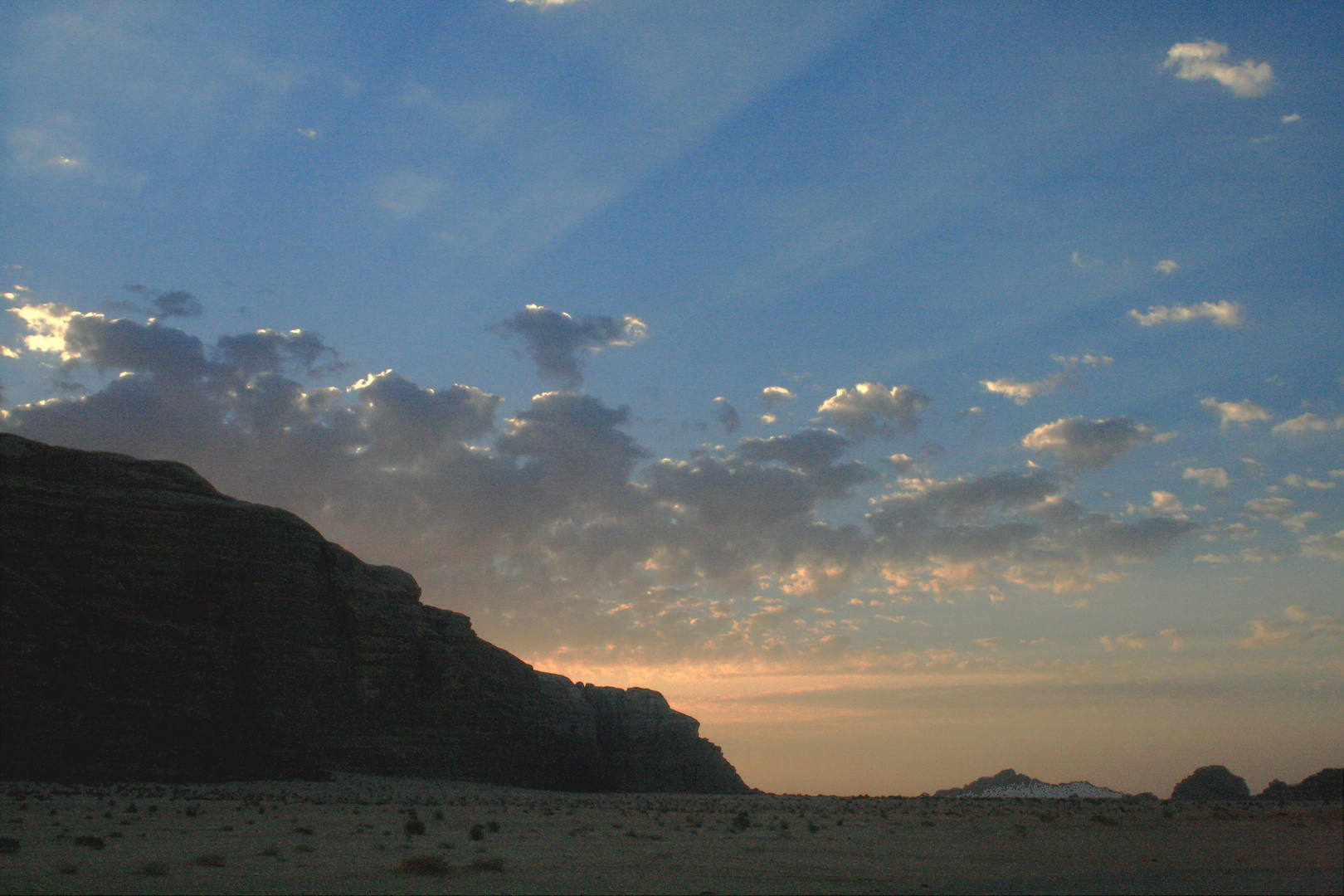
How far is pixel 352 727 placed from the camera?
2285 inches

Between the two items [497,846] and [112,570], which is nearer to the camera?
[497,846]

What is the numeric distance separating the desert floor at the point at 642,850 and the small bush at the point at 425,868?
3cm

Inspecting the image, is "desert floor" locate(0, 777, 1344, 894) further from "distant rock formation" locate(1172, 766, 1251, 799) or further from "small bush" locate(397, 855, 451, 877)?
"distant rock formation" locate(1172, 766, 1251, 799)

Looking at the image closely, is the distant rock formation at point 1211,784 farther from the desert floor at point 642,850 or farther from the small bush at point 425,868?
the small bush at point 425,868

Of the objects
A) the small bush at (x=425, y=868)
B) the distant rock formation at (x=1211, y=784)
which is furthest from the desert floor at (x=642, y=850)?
the distant rock formation at (x=1211, y=784)

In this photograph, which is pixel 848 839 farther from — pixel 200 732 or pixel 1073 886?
pixel 200 732

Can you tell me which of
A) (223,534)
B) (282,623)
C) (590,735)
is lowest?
(590,735)

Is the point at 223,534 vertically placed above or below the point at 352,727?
above

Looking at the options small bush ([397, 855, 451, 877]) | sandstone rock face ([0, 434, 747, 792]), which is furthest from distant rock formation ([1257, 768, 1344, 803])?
sandstone rock face ([0, 434, 747, 792])

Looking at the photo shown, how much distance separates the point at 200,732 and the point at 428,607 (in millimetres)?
20174

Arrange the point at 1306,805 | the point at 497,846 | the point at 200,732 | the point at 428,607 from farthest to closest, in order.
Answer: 1. the point at 428,607
2. the point at 200,732
3. the point at 1306,805
4. the point at 497,846

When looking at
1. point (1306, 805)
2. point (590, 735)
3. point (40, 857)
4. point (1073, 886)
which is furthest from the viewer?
point (590, 735)

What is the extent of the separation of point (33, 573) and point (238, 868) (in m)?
44.1

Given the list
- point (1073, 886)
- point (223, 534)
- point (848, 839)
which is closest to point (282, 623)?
point (223, 534)
